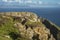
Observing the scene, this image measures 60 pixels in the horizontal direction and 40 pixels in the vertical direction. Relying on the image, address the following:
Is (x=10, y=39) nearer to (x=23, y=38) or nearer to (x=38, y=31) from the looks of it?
(x=23, y=38)

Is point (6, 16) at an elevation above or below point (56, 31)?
above

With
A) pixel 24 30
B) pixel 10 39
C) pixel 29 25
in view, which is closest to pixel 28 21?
pixel 29 25

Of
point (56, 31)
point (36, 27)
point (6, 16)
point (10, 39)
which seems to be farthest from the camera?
point (56, 31)

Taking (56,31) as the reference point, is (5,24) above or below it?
above

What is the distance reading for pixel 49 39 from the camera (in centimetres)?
2502

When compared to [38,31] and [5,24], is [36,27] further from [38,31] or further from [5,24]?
[5,24]

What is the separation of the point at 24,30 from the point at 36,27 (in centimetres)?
172

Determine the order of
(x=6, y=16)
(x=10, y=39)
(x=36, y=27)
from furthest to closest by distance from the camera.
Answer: (x=6, y=16) < (x=36, y=27) < (x=10, y=39)

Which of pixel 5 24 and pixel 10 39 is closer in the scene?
pixel 10 39

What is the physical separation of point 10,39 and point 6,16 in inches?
207

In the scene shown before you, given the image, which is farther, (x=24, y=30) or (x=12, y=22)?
(x=12, y=22)

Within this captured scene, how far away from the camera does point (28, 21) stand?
25422mm

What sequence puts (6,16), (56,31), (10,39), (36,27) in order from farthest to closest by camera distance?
(56,31)
(6,16)
(36,27)
(10,39)

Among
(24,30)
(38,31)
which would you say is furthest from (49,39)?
(24,30)
